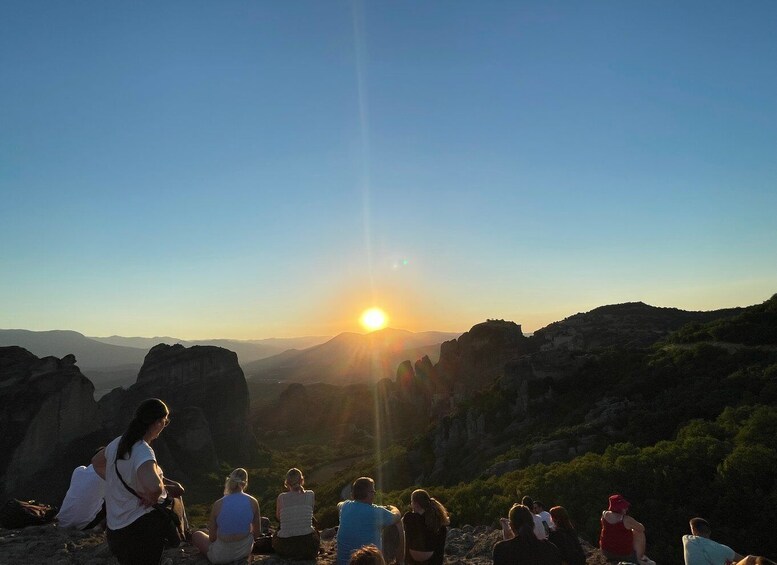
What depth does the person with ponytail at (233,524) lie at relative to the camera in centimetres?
742

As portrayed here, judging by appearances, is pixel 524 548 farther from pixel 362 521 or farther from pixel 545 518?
pixel 545 518

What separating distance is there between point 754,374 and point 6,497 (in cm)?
4937

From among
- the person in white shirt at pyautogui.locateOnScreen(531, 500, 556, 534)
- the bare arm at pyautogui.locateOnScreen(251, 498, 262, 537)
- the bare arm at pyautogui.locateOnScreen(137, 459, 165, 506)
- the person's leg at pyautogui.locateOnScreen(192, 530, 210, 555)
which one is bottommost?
the person in white shirt at pyautogui.locateOnScreen(531, 500, 556, 534)

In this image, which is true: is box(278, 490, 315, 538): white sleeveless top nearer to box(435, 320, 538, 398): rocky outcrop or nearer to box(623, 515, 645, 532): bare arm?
box(623, 515, 645, 532): bare arm

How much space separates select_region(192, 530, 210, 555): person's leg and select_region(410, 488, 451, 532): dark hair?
3.84m

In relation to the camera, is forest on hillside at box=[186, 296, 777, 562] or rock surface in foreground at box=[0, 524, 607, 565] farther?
forest on hillside at box=[186, 296, 777, 562]

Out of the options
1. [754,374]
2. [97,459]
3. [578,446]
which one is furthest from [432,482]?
[97,459]

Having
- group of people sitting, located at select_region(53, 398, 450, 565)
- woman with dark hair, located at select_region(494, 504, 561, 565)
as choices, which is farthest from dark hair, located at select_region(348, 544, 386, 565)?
woman with dark hair, located at select_region(494, 504, 561, 565)

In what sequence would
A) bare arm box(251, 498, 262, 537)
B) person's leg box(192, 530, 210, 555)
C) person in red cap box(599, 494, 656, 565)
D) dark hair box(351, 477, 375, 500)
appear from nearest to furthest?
dark hair box(351, 477, 375, 500) < bare arm box(251, 498, 262, 537) < person's leg box(192, 530, 210, 555) < person in red cap box(599, 494, 656, 565)

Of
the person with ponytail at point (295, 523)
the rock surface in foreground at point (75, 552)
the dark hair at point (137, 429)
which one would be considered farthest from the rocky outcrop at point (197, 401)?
the dark hair at point (137, 429)

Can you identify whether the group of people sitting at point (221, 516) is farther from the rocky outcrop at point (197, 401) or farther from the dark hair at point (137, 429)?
the rocky outcrop at point (197, 401)

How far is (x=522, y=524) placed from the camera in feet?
19.1

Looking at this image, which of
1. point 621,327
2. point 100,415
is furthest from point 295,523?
point 621,327

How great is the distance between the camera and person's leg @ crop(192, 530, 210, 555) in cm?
790
